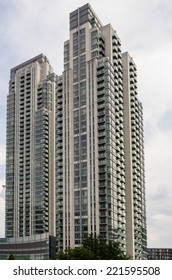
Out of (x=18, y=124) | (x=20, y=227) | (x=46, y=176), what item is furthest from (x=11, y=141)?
(x=20, y=227)

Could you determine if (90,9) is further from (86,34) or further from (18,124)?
(18,124)

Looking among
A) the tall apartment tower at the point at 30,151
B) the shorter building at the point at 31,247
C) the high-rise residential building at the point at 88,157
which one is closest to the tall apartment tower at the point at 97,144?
the high-rise residential building at the point at 88,157

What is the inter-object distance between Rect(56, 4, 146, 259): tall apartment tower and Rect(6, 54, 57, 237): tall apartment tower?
34997mm

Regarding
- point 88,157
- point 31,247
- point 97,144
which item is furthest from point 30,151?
point 97,144

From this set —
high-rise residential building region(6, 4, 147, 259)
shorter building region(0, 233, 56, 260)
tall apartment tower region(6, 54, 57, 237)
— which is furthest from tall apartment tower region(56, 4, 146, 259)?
tall apartment tower region(6, 54, 57, 237)

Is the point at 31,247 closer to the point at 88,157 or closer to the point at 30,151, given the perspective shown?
the point at 88,157

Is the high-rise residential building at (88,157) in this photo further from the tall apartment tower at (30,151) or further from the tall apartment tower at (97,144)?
the tall apartment tower at (30,151)

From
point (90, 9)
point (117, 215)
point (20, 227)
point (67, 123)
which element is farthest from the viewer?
point (20, 227)

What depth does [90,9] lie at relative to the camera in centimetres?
13150

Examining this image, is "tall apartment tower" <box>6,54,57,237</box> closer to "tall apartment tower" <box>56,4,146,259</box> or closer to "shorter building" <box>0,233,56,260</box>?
"shorter building" <box>0,233,56,260</box>

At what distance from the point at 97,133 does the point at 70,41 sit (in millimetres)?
29910

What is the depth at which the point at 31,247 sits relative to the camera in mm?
121375

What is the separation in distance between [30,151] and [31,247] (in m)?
46.1

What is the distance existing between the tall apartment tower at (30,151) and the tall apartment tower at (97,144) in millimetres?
34997
